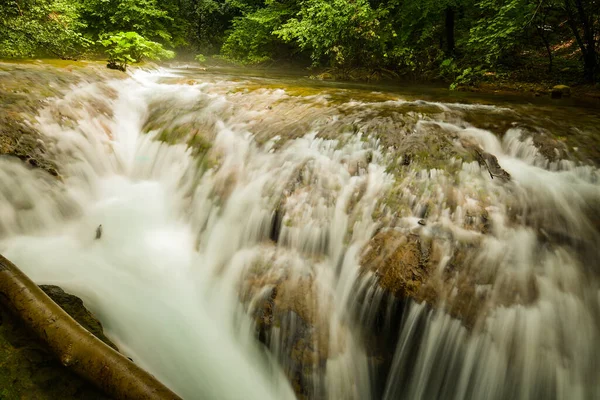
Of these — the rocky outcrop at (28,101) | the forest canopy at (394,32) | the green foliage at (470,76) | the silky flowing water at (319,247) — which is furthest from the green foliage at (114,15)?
the green foliage at (470,76)

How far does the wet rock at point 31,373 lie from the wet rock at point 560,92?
8.68m

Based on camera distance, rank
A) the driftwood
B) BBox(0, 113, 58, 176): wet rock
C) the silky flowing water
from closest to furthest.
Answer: the driftwood < the silky flowing water < BBox(0, 113, 58, 176): wet rock

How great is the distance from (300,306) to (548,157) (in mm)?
3424

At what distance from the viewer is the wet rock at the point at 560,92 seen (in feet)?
22.6

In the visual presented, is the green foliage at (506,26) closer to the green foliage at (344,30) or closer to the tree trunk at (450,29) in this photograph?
the tree trunk at (450,29)

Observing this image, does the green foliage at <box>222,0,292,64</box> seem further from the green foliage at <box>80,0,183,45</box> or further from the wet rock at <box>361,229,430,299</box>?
the wet rock at <box>361,229,430,299</box>

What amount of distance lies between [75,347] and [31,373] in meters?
0.24

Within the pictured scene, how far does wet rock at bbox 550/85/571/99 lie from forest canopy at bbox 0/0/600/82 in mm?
1048

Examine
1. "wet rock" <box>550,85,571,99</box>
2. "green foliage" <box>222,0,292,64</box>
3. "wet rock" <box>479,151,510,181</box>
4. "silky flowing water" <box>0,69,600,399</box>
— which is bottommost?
"silky flowing water" <box>0,69,600,399</box>

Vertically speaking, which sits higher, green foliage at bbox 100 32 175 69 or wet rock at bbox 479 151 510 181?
green foliage at bbox 100 32 175 69

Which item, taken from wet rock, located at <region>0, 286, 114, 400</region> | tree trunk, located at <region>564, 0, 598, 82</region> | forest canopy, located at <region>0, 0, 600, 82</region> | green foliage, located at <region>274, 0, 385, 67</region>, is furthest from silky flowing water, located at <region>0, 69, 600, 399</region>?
green foliage, located at <region>274, 0, 385, 67</region>

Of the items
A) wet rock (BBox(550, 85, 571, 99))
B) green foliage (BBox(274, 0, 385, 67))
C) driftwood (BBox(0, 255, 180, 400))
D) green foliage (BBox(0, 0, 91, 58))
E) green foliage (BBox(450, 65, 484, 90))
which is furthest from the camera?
green foliage (BBox(274, 0, 385, 67))

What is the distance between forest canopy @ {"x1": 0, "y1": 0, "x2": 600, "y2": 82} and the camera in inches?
261

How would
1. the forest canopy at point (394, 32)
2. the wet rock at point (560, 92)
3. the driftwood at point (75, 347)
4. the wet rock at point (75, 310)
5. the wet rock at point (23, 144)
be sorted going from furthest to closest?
the wet rock at point (560, 92), the forest canopy at point (394, 32), the wet rock at point (23, 144), the wet rock at point (75, 310), the driftwood at point (75, 347)
